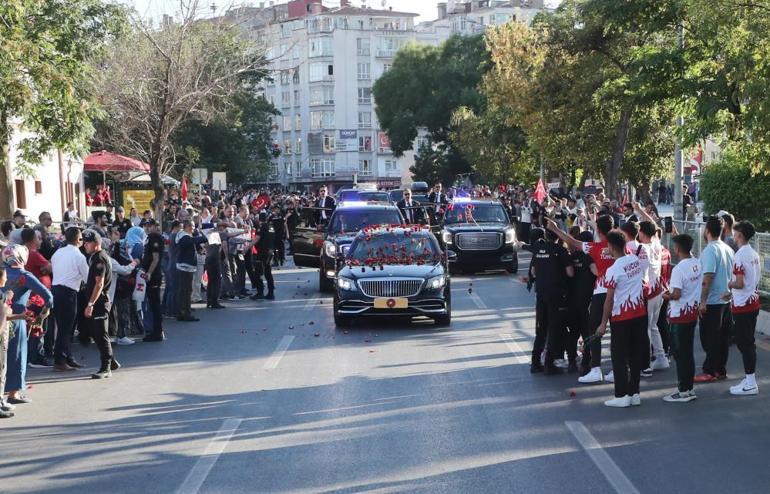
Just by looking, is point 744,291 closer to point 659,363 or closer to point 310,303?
point 659,363

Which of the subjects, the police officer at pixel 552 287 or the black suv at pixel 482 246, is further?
the black suv at pixel 482 246

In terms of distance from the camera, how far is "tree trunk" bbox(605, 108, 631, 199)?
35.3 m

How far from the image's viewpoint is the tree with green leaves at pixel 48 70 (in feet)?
59.3

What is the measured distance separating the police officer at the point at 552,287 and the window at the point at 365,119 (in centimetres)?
11349

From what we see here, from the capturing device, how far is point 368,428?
32.6 feet

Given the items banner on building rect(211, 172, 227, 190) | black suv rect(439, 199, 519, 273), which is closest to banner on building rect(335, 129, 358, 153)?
banner on building rect(211, 172, 227, 190)

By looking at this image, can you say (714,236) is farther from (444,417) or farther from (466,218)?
(466,218)

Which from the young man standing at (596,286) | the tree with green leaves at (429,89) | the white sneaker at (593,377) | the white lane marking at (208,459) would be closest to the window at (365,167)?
the tree with green leaves at (429,89)

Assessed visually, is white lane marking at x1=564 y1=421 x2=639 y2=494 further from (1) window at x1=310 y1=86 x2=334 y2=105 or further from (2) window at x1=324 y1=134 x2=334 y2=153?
(1) window at x1=310 y1=86 x2=334 y2=105

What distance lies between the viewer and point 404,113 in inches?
3706

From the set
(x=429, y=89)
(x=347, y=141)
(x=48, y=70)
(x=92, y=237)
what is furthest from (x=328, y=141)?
(x=92, y=237)

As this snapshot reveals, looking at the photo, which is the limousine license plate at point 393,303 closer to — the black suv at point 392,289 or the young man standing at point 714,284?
the black suv at point 392,289

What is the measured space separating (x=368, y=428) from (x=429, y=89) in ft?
276

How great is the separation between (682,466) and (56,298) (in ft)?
27.6
